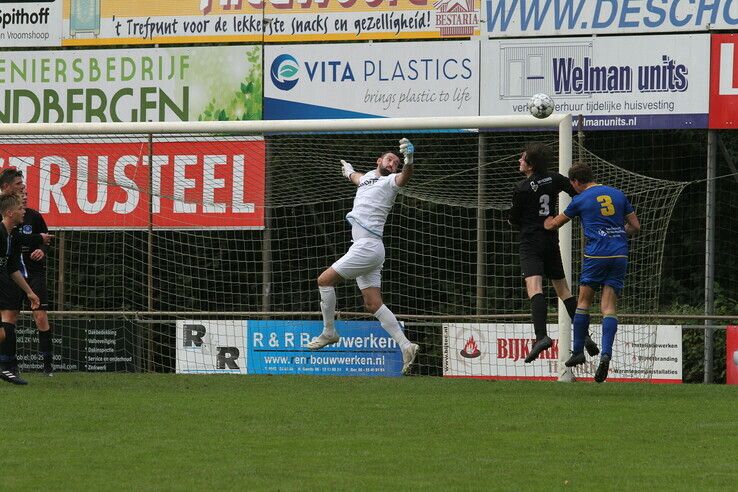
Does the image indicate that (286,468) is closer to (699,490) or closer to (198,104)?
(699,490)

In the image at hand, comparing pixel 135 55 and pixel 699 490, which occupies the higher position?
pixel 135 55

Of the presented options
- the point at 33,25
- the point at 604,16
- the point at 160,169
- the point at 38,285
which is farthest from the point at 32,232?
the point at 604,16

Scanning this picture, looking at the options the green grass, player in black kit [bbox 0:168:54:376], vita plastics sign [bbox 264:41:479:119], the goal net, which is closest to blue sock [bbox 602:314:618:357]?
the green grass

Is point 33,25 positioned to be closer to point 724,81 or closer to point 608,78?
point 608,78

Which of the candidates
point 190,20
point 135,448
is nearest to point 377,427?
point 135,448

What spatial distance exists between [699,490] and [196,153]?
1181 cm

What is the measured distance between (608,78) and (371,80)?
3136 mm

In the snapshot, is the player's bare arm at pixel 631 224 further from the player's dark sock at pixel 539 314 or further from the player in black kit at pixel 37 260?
the player in black kit at pixel 37 260

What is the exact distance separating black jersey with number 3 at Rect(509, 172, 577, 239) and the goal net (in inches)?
146

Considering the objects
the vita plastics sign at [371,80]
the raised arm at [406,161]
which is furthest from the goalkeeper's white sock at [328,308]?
the vita plastics sign at [371,80]

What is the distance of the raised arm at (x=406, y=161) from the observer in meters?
11.5

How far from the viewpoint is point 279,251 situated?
18203mm

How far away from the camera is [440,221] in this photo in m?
18.1

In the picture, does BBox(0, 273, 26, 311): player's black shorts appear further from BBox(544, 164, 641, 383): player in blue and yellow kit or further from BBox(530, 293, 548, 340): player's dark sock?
BBox(544, 164, 641, 383): player in blue and yellow kit
